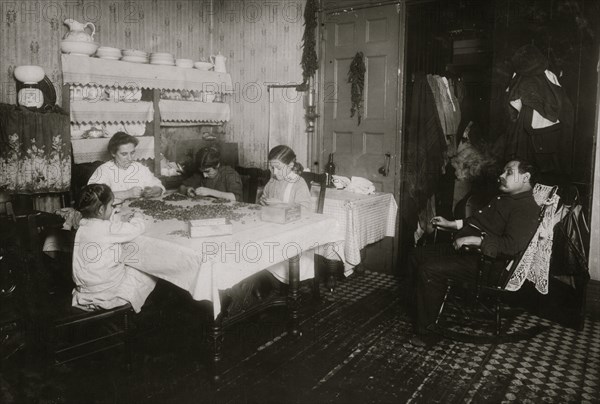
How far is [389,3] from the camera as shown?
5.25 m

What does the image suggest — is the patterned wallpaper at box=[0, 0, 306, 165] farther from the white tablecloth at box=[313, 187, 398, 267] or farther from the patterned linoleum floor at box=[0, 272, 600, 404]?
the patterned linoleum floor at box=[0, 272, 600, 404]

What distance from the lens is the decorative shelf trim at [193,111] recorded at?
5930 mm

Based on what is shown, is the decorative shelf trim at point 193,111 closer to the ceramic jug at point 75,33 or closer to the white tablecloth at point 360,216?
the ceramic jug at point 75,33

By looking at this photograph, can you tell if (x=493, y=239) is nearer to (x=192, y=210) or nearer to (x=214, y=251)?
(x=214, y=251)

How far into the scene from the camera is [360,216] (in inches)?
193

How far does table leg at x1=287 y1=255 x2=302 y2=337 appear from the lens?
3703mm

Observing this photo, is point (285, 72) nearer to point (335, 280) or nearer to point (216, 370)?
point (335, 280)

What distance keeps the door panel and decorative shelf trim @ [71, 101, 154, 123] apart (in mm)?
2065

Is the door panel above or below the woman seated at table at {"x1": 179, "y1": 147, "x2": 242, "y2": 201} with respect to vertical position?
above

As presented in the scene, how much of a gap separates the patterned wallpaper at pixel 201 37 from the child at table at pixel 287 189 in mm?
2085

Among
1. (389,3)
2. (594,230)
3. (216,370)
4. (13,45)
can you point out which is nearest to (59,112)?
(13,45)

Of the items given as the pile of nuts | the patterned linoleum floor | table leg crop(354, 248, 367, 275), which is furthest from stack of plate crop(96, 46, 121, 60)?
table leg crop(354, 248, 367, 275)

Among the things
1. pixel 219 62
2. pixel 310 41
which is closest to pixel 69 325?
pixel 310 41

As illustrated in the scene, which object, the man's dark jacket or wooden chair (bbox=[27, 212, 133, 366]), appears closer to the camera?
wooden chair (bbox=[27, 212, 133, 366])
